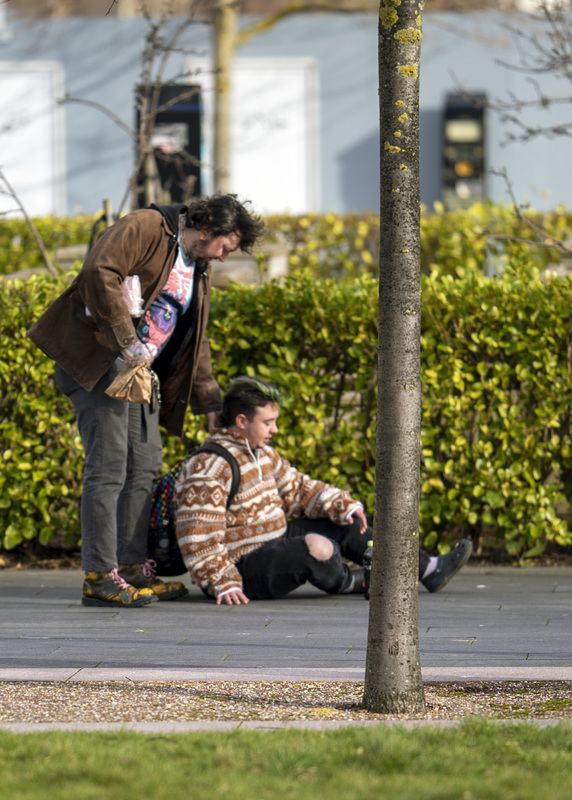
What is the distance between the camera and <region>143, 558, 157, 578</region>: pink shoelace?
547 cm

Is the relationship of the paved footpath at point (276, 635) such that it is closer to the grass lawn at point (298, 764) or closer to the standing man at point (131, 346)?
the standing man at point (131, 346)

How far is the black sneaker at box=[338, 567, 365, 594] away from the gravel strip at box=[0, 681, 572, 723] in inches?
63.0

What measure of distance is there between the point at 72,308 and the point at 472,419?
86.7 inches

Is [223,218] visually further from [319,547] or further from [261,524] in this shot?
[319,547]

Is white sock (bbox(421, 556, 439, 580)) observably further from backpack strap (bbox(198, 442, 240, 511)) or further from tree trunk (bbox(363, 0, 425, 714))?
tree trunk (bbox(363, 0, 425, 714))

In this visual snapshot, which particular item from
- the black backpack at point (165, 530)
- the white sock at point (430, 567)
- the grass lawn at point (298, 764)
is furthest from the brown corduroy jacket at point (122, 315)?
the grass lawn at point (298, 764)

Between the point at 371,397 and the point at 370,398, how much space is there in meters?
0.01

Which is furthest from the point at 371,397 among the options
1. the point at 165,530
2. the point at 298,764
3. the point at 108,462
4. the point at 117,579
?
the point at 298,764

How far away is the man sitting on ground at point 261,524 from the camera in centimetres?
511

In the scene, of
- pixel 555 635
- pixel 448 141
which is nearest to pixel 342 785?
pixel 555 635

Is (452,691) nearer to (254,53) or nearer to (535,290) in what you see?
(535,290)

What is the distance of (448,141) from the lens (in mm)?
18172

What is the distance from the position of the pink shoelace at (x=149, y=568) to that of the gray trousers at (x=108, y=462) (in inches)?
4.8

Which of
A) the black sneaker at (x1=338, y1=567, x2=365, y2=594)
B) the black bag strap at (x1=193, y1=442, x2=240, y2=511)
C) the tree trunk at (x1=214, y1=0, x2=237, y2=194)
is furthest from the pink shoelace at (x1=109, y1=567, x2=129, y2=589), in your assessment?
the tree trunk at (x1=214, y1=0, x2=237, y2=194)
